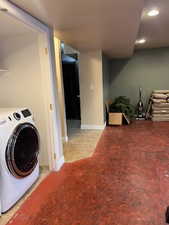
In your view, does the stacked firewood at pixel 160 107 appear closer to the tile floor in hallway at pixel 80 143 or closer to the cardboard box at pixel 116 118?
the cardboard box at pixel 116 118

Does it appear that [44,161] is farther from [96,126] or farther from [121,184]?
[96,126]

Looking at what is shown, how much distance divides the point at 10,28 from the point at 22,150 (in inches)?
58.3

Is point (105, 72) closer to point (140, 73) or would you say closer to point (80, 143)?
point (140, 73)

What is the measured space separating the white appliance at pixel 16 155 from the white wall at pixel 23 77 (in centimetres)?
38

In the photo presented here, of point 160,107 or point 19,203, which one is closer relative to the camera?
point 19,203

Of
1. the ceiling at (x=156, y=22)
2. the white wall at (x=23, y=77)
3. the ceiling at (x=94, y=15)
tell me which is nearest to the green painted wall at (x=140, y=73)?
the ceiling at (x=156, y=22)

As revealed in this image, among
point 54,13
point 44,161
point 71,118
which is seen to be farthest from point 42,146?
point 71,118

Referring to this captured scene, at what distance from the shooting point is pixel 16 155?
1.99 meters

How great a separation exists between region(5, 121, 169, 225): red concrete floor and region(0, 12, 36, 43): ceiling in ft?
6.54

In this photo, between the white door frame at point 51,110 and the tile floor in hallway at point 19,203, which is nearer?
the tile floor in hallway at point 19,203

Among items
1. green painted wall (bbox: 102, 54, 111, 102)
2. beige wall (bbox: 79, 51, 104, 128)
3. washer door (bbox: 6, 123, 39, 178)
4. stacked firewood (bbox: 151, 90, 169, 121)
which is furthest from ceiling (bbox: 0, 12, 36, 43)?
stacked firewood (bbox: 151, 90, 169, 121)

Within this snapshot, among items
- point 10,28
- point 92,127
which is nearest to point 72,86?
point 92,127

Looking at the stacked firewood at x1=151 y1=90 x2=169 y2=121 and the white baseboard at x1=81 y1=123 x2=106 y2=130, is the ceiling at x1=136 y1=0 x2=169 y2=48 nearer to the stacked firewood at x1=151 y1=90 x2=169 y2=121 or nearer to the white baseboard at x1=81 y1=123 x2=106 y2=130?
the stacked firewood at x1=151 y1=90 x2=169 y2=121

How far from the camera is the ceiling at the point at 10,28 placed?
6.28 feet
